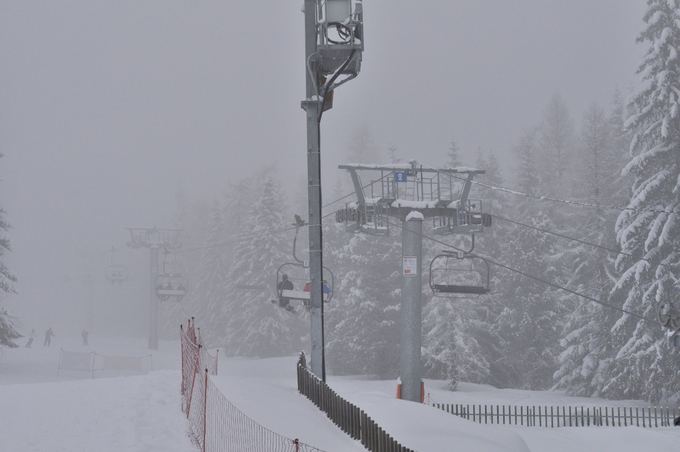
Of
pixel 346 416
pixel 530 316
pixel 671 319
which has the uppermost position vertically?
pixel 671 319

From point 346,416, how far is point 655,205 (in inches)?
748

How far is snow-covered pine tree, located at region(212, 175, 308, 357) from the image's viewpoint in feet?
172

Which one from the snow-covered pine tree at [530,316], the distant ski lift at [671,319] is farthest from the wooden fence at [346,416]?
the snow-covered pine tree at [530,316]

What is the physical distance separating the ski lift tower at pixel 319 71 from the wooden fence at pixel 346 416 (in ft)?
1.72

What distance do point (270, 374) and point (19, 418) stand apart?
101ft

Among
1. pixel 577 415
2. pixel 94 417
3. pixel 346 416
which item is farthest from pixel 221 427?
pixel 577 415

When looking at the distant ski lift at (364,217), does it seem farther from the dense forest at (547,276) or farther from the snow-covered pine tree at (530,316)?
the snow-covered pine tree at (530,316)

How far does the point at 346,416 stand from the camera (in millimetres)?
12906

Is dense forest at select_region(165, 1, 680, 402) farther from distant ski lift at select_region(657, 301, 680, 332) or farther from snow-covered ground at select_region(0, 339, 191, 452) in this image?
snow-covered ground at select_region(0, 339, 191, 452)

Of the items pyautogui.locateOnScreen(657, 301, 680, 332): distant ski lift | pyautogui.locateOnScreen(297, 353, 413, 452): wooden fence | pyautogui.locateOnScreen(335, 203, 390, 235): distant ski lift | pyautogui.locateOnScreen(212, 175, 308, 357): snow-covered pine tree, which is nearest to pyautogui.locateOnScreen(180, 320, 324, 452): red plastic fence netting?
pyautogui.locateOnScreen(297, 353, 413, 452): wooden fence

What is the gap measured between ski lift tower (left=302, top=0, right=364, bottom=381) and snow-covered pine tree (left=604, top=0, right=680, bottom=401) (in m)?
15.5

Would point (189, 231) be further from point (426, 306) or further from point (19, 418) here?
point (19, 418)

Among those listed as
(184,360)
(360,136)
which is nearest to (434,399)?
(184,360)

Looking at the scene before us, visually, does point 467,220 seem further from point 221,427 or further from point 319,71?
point 221,427
